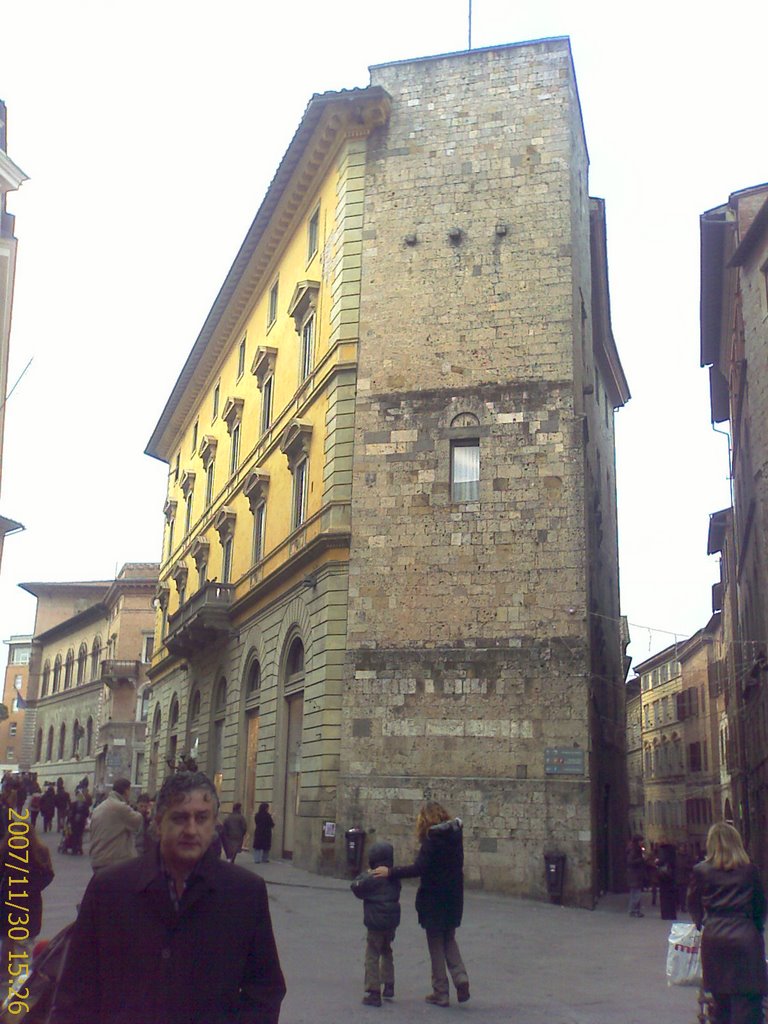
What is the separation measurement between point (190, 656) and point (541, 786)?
18579mm

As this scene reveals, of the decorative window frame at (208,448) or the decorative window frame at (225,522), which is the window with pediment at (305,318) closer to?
the decorative window frame at (225,522)

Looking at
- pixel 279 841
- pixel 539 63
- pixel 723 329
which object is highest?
pixel 539 63

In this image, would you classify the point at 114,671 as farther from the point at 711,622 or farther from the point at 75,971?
the point at 75,971

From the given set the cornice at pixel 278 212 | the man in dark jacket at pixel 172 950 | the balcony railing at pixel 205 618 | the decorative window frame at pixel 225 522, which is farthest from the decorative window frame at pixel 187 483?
the man in dark jacket at pixel 172 950

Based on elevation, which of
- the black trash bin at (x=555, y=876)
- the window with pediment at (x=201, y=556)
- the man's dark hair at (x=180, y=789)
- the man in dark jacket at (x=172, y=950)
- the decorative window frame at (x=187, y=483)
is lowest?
the black trash bin at (x=555, y=876)

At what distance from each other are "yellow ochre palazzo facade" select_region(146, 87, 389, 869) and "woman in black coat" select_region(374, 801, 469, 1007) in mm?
12571

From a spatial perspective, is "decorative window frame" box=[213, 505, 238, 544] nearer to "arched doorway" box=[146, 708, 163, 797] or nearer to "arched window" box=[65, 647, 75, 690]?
"arched doorway" box=[146, 708, 163, 797]

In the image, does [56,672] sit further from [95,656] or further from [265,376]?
[265,376]

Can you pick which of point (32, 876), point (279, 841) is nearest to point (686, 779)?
point (279, 841)

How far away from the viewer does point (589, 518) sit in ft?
75.7

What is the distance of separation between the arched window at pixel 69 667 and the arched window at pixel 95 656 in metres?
4.88

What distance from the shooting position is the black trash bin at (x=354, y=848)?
2062 cm

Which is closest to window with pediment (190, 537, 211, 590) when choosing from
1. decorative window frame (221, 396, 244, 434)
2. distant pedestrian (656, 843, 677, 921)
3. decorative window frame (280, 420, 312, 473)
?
decorative window frame (221, 396, 244, 434)

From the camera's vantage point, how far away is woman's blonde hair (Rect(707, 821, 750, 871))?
6.95 metres
